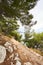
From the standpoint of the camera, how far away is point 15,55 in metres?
3.21

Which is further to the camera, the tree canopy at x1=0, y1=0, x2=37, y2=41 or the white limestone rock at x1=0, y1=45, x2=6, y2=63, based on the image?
the tree canopy at x1=0, y1=0, x2=37, y2=41

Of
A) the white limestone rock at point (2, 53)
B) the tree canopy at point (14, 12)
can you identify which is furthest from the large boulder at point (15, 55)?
the tree canopy at point (14, 12)

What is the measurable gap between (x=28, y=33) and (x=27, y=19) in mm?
7302

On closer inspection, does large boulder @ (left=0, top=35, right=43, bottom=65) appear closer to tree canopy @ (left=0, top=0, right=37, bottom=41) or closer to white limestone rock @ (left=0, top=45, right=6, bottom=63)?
Answer: white limestone rock @ (left=0, top=45, right=6, bottom=63)

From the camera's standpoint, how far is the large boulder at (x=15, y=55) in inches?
125

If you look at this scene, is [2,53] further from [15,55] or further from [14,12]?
[14,12]

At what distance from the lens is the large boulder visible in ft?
10.5

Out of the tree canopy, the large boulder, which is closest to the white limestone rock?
the large boulder

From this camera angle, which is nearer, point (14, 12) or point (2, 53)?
point (2, 53)

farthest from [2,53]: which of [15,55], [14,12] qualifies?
[14,12]

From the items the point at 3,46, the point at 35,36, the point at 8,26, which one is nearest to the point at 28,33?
the point at 35,36

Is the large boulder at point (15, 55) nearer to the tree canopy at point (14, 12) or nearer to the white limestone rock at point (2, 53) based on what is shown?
the white limestone rock at point (2, 53)

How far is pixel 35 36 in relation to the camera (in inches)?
788

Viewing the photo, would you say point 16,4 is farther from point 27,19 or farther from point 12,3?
point 27,19
